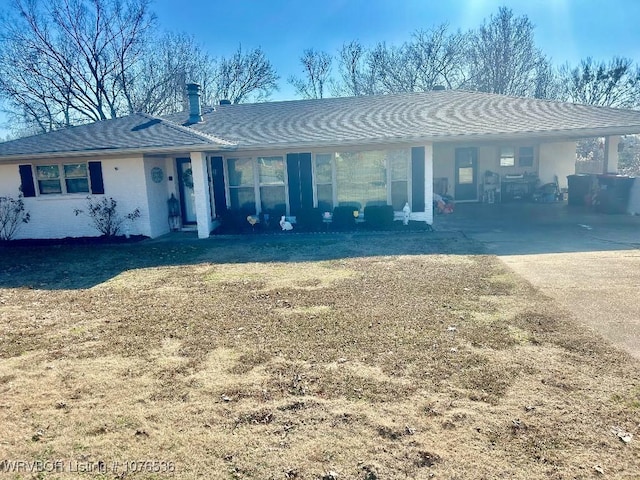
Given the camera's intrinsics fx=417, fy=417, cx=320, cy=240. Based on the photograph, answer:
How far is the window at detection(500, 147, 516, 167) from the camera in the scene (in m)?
16.5

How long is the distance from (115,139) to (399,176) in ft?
26.0

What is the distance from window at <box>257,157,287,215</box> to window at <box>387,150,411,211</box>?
10.5ft

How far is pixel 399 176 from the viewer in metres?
12.0

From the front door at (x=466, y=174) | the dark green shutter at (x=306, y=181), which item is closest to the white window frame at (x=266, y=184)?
the dark green shutter at (x=306, y=181)

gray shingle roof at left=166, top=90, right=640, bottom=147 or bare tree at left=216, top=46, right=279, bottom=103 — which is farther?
bare tree at left=216, top=46, right=279, bottom=103

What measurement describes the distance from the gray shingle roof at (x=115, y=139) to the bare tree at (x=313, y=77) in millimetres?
24175

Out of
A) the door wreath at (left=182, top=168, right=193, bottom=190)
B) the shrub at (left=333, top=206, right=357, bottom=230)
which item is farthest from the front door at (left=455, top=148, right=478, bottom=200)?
the door wreath at (left=182, top=168, right=193, bottom=190)

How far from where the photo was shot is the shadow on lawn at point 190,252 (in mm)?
8057

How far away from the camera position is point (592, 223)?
1137 cm

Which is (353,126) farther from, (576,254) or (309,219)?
(576,254)

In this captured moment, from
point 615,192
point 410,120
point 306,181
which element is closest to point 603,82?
point 615,192

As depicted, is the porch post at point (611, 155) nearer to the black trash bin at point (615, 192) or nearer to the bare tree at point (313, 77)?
the black trash bin at point (615, 192)

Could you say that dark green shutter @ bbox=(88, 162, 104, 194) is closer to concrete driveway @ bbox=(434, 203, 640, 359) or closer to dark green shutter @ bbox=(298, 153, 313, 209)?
dark green shutter @ bbox=(298, 153, 313, 209)

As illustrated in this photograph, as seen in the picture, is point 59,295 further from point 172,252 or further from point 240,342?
point 240,342
